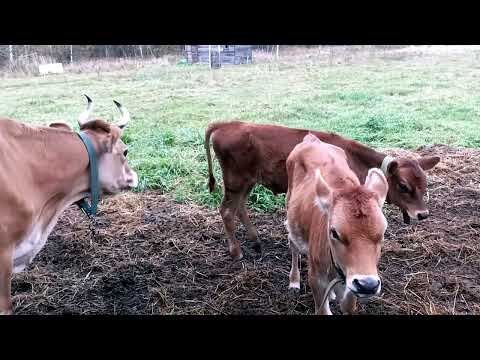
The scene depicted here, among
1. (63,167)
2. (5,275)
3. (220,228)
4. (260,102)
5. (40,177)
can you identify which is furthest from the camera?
(260,102)

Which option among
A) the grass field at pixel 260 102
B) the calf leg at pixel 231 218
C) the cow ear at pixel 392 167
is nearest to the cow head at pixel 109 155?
the calf leg at pixel 231 218

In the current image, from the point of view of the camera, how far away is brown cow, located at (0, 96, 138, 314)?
3260 mm

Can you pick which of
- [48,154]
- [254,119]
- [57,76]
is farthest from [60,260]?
[57,76]

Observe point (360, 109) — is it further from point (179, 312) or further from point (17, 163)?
point (17, 163)

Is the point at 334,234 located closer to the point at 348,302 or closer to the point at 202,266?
the point at 348,302

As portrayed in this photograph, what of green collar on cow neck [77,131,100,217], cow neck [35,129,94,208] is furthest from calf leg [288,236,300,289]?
cow neck [35,129,94,208]

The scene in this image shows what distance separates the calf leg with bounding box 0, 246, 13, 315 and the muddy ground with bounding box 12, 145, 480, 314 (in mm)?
691

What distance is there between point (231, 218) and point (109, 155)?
5.31 feet

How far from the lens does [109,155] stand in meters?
4.06

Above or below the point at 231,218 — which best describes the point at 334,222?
above

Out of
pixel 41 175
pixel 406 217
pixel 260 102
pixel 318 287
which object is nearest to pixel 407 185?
pixel 406 217
